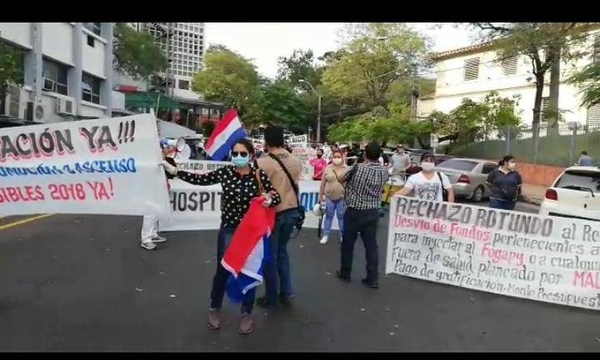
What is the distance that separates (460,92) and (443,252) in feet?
123

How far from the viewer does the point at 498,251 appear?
661 cm

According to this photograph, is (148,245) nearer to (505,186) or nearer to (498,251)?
(498,251)

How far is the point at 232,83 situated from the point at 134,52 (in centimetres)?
2264

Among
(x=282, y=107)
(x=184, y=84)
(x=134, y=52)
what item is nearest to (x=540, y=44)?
(x=134, y=52)

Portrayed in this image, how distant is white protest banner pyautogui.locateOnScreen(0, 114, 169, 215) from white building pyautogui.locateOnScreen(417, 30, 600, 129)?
27.4 metres

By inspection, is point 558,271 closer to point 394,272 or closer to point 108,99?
point 394,272

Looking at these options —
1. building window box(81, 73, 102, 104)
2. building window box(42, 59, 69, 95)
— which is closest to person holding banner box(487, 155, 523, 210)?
building window box(42, 59, 69, 95)

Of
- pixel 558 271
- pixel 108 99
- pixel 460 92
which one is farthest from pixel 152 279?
pixel 460 92

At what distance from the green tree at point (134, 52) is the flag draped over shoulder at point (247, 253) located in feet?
128

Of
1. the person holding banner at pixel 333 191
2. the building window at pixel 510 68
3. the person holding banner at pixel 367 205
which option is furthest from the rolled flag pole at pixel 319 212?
the building window at pixel 510 68

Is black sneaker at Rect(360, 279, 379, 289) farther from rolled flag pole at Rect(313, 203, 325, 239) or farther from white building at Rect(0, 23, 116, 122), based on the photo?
white building at Rect(0, 23, 116, 122)

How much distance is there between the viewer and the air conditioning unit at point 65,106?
82.2 feet

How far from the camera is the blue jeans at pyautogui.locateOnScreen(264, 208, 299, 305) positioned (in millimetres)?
5594

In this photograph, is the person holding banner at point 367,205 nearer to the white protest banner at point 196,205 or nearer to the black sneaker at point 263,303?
the black sneaker at point 263,303
